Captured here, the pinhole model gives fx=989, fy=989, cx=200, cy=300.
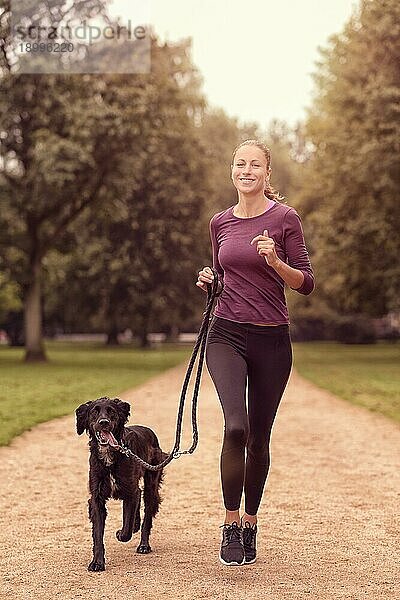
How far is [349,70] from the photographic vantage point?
3594cm

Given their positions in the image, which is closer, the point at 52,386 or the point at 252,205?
the point at 252,205

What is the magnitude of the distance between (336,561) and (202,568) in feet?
2.79

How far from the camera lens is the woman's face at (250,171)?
5.82 m

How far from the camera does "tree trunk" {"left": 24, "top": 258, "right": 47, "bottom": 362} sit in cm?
3694

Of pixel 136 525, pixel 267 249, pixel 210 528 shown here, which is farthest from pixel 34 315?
pixel 267 249

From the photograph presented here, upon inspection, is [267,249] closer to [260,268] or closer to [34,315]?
[260,268]

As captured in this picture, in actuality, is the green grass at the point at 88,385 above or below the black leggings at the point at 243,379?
below

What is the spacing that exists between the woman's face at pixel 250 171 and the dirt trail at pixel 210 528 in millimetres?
2245

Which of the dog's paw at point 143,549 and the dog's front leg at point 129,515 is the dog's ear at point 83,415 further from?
the dog's paw at point 143,549

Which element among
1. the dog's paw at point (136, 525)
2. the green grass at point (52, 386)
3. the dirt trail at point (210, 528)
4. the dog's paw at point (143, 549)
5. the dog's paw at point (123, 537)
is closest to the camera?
the dirt trail at point (210, 528)

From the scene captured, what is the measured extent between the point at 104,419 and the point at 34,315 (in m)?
31.8

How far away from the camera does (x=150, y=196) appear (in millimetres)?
47688

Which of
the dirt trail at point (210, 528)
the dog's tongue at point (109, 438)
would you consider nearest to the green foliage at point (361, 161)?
the dirt trail at point (210, 528)

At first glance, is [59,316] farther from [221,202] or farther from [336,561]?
[336,561]
